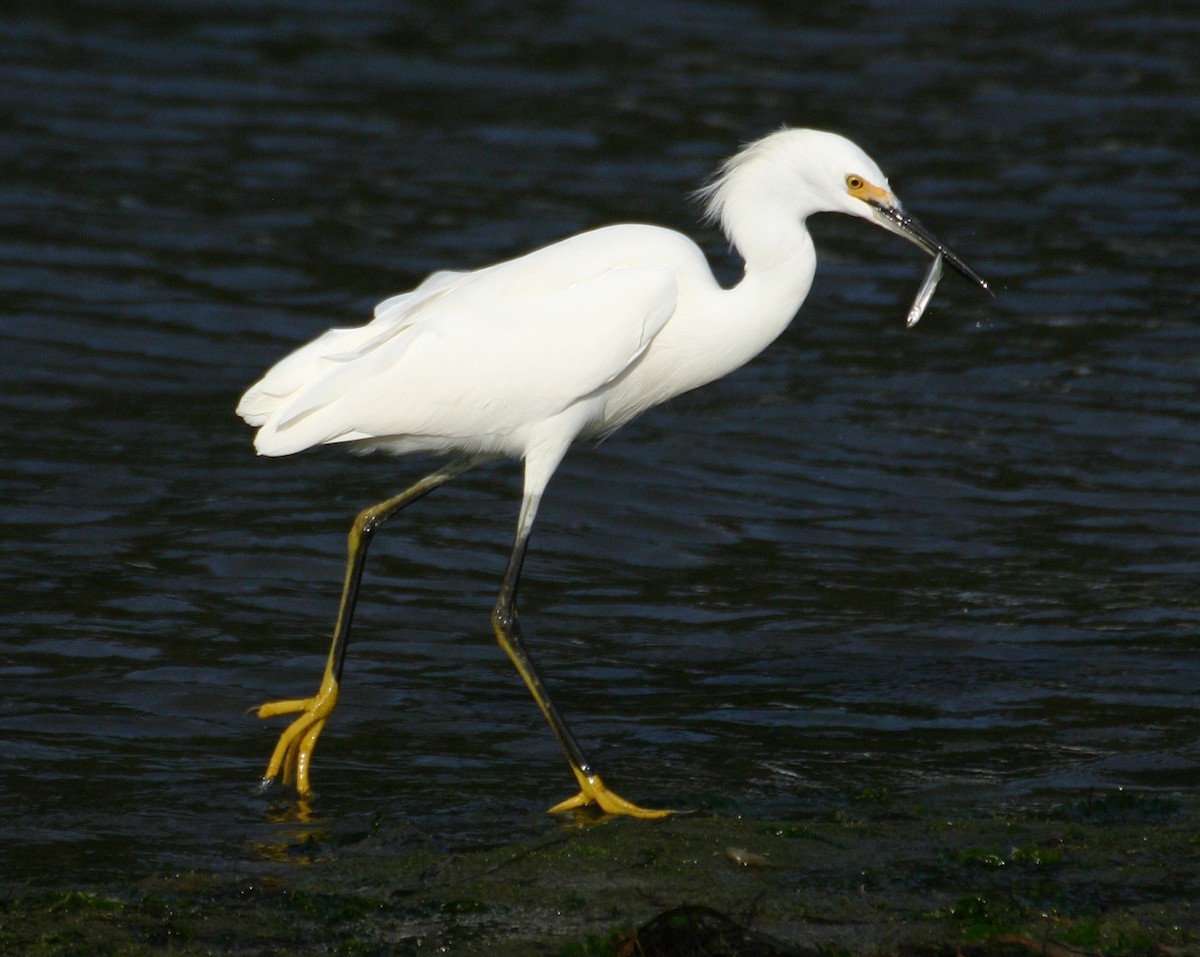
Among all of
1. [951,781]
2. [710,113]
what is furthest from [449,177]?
[951,781]

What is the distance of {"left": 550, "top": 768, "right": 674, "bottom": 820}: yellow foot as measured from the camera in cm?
598

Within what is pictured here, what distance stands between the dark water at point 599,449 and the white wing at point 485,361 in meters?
1.16

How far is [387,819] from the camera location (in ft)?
19.2

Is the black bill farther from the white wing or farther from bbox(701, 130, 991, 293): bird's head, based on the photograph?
the white wing

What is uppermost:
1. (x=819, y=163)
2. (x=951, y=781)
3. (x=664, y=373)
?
(x=819, y=163)

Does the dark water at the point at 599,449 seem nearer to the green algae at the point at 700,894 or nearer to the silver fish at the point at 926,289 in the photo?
the green algae at the point at 700,894

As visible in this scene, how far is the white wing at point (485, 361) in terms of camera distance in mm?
6438

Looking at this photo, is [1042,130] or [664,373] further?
[1042,130]

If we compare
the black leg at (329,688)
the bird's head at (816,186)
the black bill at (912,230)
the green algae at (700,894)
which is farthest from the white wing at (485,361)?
the green algae at (700,894)

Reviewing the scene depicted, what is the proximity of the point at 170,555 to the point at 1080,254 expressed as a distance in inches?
274

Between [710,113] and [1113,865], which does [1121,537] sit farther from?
[710,113]

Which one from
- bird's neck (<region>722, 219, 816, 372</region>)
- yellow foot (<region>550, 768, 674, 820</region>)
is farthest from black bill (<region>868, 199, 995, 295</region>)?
yellow foot (<region>550, 768, 674, 820</region>)

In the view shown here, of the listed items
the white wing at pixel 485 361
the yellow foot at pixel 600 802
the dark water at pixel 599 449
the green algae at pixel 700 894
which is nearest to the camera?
the green algae at pixel 700 894

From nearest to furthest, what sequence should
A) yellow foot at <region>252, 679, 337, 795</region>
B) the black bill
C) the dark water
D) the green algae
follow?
the green algae, yellow foot at <region>252, 679, 337, 795</region>, the black bill, the dark water
